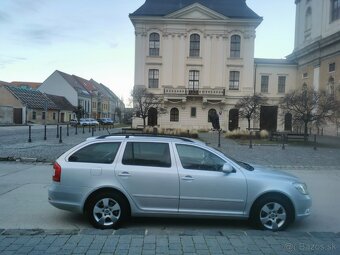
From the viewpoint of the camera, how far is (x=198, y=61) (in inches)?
1933

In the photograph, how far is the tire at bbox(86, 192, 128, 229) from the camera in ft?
18.6

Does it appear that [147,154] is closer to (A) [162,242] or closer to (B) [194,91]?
(A) [162,242]

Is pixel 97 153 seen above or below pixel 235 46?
below

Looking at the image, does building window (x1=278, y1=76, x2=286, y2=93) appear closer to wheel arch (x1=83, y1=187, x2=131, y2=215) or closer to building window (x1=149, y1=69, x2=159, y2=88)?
building window (x1=149, y1=69, x2=159, y2=88)

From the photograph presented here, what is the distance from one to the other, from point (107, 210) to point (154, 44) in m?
45.3

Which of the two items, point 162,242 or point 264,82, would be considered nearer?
point 162,242

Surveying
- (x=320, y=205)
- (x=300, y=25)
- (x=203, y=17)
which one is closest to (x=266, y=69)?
(x=300, y=25)

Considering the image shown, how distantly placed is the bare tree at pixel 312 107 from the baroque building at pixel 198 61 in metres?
23.0

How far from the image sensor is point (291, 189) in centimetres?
582

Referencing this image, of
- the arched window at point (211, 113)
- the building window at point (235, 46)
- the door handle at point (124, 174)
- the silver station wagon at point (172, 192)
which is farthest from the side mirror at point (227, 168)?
the building window at point (235, 46)

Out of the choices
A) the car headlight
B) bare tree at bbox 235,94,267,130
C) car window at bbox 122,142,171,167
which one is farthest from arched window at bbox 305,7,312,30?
car window at bbox 122,142,171,167

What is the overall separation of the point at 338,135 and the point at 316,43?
1243 cm

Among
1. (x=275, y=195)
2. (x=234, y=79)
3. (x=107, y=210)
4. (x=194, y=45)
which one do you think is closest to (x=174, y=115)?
(x=234, y=79)

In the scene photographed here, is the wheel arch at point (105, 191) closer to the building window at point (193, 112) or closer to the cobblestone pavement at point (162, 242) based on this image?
the cobblestone pavement at point (162, 242)
